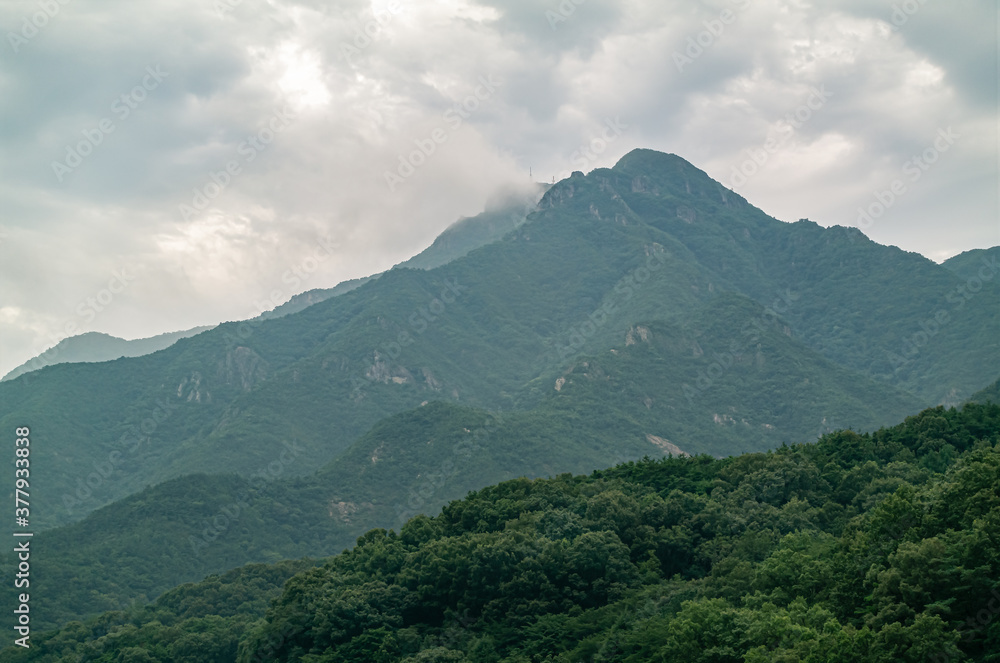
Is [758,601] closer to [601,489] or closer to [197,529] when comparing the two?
[601,489]

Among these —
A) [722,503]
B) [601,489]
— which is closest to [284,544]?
[601,489]

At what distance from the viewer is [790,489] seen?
239ft

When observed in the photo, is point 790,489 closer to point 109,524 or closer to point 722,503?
point 722,503

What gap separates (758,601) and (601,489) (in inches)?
1305

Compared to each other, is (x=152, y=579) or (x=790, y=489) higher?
(x=790, y=489)

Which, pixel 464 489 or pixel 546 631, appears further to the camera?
pixel 464 489

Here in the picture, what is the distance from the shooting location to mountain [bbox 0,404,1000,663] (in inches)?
1513

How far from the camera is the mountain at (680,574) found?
38438 millimetres

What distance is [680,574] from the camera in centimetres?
6494

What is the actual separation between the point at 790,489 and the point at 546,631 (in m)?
24.3

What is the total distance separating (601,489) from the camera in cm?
8100

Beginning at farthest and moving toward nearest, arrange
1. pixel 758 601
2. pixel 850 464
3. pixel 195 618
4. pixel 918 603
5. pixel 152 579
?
1. pixel 152 579
2. pixel 195 618
3. pixel 850 464
4. pixel 758 601
5. pixel 918 603

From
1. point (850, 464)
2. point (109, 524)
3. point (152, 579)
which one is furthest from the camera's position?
point (109, 524)

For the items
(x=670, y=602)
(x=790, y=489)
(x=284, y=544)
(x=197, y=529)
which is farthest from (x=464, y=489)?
(x=670, y=602)
